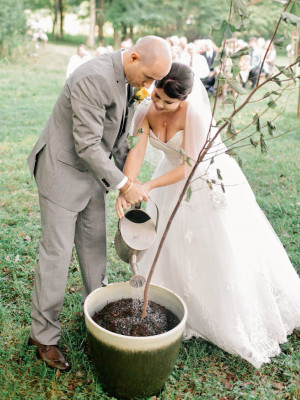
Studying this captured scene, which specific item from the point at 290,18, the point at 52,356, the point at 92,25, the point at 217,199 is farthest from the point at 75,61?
the point at 92,25

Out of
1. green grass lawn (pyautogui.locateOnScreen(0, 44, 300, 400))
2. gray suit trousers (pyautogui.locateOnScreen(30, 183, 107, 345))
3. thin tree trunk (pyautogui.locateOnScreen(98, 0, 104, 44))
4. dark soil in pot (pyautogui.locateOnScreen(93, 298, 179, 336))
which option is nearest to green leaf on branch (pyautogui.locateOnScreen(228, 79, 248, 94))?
gray suit trousers (pyautogui.locateOnScreen(30, 183, 107, 345))

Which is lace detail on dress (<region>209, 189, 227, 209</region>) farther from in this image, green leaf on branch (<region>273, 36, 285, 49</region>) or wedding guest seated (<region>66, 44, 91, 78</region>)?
wedding guest seated (<region>66, 44, 91, 78</region>)

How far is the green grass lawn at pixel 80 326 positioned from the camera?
2713 millimetres

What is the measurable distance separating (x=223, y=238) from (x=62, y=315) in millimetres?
1345

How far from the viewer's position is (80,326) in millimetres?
3256

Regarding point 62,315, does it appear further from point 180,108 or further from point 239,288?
point 180,108

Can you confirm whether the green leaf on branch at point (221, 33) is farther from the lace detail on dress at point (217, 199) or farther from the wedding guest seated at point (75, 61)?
the wedding guest seated at point (75, 61)

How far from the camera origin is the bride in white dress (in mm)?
3014

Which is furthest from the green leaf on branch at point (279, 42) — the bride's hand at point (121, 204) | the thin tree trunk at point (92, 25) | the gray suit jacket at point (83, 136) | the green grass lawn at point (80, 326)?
the thin tree trunk at point (92, 25)

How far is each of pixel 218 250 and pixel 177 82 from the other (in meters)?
1.18

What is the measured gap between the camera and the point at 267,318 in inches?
124

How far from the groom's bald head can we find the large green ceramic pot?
53.1 inches

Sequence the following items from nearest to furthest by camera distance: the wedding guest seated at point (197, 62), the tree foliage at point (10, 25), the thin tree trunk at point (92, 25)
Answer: the wedding guest seated at point (197, 62), the tree foliage at point (10, 25), the thin tree trunk at point (92, 25)

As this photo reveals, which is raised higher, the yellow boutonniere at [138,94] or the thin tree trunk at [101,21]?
the yellow boutonniere at [138,94]
